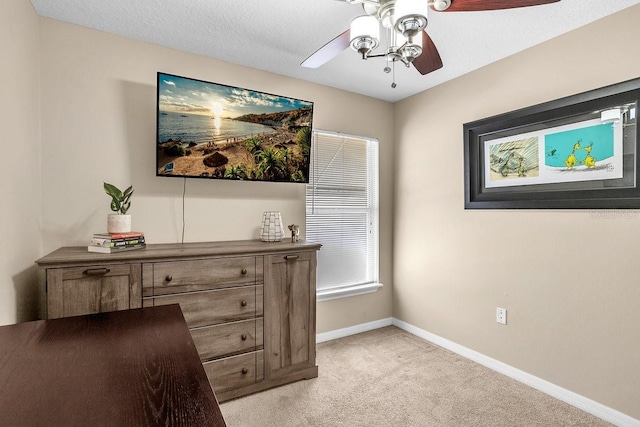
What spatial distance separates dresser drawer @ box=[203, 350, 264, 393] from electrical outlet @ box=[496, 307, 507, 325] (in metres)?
1.86

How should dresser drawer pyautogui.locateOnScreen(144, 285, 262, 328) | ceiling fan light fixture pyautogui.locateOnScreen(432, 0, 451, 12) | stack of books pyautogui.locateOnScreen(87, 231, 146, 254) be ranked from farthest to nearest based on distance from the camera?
dresser drawer pyautogui.locateOnScreen(144, 285, 262, 328) → stack of books pyautogui.locateOnScreen(87, 231, 146, 254) → ceiling fan light fixture pyautogui.locateOnScreen(432, 0, 451, 12)

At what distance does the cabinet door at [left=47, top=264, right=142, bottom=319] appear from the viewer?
1711 millimetres

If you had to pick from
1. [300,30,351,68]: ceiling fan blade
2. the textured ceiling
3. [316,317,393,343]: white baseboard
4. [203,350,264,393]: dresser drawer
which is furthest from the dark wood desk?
[316,317,393,343]: white baseboard

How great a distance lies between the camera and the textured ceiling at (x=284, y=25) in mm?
1931

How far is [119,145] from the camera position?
90.4 inches

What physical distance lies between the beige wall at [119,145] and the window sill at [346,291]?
810mm

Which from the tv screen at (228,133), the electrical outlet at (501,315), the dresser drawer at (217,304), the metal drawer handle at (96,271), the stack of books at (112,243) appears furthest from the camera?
the electrical outlet at (501,315)

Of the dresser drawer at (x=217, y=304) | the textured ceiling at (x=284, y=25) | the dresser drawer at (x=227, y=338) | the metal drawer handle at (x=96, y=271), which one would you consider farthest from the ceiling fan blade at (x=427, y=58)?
the metal drawer handle at (x=96, y=271)

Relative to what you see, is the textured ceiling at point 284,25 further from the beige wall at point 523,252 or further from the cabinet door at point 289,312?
the cabinet door at point 289,312

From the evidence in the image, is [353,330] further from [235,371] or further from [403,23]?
[403,23]

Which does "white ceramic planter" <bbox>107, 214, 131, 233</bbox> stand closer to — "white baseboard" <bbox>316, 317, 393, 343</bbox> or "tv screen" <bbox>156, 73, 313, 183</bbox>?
"tv screen" <bbox>156, 73, 313, 183</bbox>

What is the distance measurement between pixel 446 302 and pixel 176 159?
2.59m

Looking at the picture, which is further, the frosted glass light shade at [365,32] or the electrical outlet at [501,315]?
the electrical outlet at [501,315]

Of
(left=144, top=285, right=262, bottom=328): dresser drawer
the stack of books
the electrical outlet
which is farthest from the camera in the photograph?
the electrical outlet
